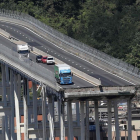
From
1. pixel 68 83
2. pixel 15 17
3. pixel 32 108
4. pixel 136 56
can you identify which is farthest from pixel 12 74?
pixel 136 56

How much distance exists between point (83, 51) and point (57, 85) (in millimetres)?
29758

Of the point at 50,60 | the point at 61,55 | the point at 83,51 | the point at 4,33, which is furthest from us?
the point at 4,33

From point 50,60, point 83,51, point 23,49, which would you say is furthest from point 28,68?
point 83,51

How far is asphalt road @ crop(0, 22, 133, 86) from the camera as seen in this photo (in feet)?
398

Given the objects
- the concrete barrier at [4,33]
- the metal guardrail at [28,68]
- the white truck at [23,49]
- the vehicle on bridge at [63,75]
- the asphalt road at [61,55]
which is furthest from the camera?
the concrete barrier at [4,33]

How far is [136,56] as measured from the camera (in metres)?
188

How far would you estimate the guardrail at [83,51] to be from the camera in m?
124

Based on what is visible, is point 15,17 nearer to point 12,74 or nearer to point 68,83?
point 12,74

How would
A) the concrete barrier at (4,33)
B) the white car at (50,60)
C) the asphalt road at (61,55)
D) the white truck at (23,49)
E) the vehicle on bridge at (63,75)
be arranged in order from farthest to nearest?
the concrete barrier at (4,33), the white truck at (23,49), the white car at (50,60), the asphalt road at (61,55), the vehicle on bridge at (63,75)

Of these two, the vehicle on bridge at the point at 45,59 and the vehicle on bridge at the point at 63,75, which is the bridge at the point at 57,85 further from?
the vehicle on bridge at the point at 45,59

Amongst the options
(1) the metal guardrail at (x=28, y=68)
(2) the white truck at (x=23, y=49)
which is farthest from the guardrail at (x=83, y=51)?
(1) the metal guardrail at (x=28, y=68)

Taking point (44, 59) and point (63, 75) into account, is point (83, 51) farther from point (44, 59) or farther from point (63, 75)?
point (63, 75)

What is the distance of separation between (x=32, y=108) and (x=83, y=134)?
2356 centimetres

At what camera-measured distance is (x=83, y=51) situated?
14075 cm
